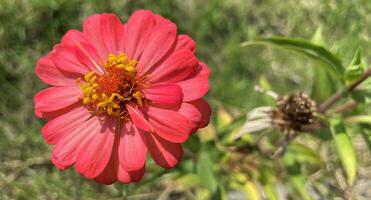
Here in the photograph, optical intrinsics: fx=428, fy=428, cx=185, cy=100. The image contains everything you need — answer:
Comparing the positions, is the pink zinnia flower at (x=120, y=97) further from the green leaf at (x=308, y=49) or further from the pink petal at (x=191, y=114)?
the green leaf at (x=308, y=49)

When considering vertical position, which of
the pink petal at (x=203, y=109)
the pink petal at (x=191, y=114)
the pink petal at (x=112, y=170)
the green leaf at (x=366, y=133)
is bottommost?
the green leaf at (x=366, y=133)

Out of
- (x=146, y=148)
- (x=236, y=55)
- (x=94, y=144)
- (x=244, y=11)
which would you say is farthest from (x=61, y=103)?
(x=244, y=11)

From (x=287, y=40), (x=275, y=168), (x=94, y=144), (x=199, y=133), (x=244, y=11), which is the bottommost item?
(x=275, y=168)

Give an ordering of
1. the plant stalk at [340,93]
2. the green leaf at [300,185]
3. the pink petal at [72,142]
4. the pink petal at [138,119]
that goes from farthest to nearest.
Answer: the green leaf at [300,185]
the plant stalk at [340,93]
the pink petal at [72,142]
the pink petal at [138,119]

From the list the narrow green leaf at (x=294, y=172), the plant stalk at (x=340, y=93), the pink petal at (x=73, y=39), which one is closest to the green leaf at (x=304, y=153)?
the narrow green leaf at (x=294, y=172)

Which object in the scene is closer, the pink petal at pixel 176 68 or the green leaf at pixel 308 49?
the pink petal at pixel 176 68

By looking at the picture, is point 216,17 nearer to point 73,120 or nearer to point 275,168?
point 275,168

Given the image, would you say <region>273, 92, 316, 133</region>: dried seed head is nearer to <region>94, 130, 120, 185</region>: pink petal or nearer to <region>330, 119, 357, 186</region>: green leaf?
<region>330, 119, 357, 186</region>: green leaf
